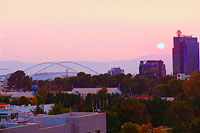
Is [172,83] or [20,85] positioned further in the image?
[20,85]

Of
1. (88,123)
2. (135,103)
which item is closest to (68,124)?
(88,123)

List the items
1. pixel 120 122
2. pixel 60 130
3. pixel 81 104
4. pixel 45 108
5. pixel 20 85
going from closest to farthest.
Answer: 1. pixel 60 130
2. pixel 120 122
3. pixel 45 108
4. pixel 81 104
5. pixel 20 85

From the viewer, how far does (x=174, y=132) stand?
37594 mm

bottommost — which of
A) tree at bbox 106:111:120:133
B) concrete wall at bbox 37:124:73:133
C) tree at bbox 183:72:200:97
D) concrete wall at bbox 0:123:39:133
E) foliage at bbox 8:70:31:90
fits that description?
tree at bbox 106:111:120:133

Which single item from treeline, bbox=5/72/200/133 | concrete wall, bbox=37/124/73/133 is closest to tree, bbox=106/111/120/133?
treeline, bbox=5/72/200/133

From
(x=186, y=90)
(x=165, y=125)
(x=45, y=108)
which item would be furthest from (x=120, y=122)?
(x=186, y=90)

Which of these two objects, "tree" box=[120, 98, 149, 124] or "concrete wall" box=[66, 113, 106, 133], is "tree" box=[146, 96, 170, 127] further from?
"concrete wall" box=[66, 113, 106, 133]

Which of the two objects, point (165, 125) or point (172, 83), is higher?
point (172, 83)

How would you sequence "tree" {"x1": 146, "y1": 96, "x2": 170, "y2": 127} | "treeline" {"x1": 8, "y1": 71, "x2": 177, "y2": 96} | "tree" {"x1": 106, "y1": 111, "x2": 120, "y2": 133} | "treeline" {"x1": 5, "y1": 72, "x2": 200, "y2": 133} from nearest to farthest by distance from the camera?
"tree" {"x1": 106, "y1": 111, "x2": 120, "y2": 133} < "treeline" {"x1": 5, "y1": 72, "x2": 200, "y2": 133} < "tree" {"x1": 146, "y1": 96, "x2": 170, "y2": 127} < "treeline" {"x1": 8, "y1": 71, "x2": 177, "y2": 96}

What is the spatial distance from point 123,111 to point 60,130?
1063 inches

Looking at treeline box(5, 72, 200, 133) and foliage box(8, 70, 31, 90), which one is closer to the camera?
treeline box(5, 72, 200, 133)

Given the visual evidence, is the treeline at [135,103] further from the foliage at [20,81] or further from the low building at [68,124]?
the foliage at [20,81]

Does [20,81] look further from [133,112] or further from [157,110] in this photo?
[133,112]

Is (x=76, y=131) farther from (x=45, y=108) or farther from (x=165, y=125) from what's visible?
(x=45, y=108)
